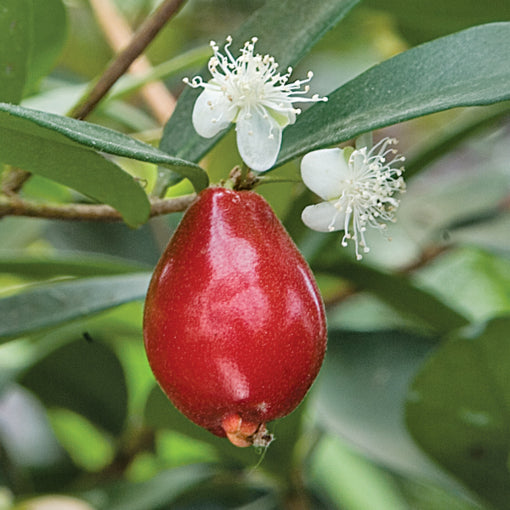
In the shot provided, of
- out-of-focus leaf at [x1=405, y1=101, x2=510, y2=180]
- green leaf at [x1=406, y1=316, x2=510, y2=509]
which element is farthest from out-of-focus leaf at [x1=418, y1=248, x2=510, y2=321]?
green leaf at [x1=406, y1=316, x2=510, y2=509]

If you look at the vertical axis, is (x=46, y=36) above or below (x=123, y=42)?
below

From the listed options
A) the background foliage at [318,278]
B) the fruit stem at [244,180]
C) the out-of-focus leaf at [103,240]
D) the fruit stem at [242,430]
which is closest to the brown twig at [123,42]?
the background foliage at [318,278]

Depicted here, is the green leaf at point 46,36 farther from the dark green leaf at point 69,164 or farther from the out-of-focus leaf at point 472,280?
the out-of-focus leaf at point 472,280

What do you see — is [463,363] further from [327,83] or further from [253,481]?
[327,83]

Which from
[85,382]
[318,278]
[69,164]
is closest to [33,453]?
[85,382]

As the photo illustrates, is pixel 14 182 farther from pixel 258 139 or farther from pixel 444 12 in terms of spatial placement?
pixel 444 12

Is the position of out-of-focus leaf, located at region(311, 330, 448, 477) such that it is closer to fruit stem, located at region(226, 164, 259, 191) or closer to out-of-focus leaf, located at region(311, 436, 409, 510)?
out-of-focus leaf, located at region(311, 436, 409, 510)
